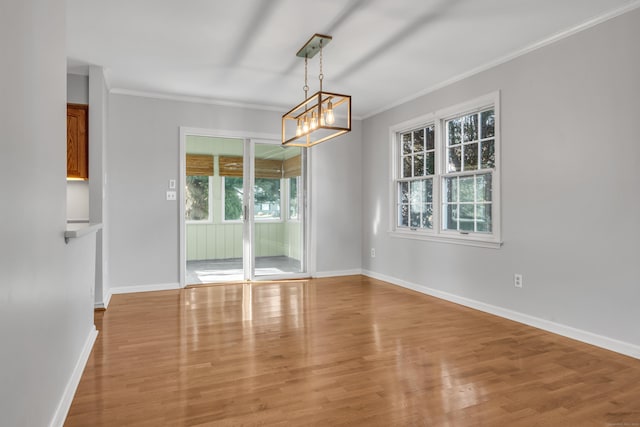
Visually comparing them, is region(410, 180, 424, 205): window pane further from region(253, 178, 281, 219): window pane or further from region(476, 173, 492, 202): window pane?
region(253, 178, 281, 219): window pane

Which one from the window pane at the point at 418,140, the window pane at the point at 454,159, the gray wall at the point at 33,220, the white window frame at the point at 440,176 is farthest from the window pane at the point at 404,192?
the gray wall at the point at 33,220

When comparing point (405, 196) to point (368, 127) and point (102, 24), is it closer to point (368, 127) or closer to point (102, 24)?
point (368, 127)

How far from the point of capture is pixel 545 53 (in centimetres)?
365

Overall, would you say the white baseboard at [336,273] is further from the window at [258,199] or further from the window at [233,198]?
the window at [233,198]

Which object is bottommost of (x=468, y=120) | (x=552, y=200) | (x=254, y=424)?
(x=254, y=424)

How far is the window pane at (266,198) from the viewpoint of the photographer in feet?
19.5

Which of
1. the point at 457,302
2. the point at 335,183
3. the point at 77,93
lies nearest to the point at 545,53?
the point at 457,302

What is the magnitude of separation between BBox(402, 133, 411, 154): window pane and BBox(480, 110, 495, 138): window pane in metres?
1.32

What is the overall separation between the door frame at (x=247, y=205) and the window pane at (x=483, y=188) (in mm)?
2685

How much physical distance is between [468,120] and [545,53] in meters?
1.07

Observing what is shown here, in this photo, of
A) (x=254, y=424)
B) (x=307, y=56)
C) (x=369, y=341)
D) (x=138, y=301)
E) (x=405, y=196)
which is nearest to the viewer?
(x=254, y=424)

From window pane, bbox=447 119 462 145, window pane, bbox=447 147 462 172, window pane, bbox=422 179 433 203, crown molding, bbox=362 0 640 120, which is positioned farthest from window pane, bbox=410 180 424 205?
crown molding, bbox=362 0 640 120

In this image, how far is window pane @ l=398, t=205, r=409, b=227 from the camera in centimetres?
564

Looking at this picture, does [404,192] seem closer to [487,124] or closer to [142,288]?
[487,124]
